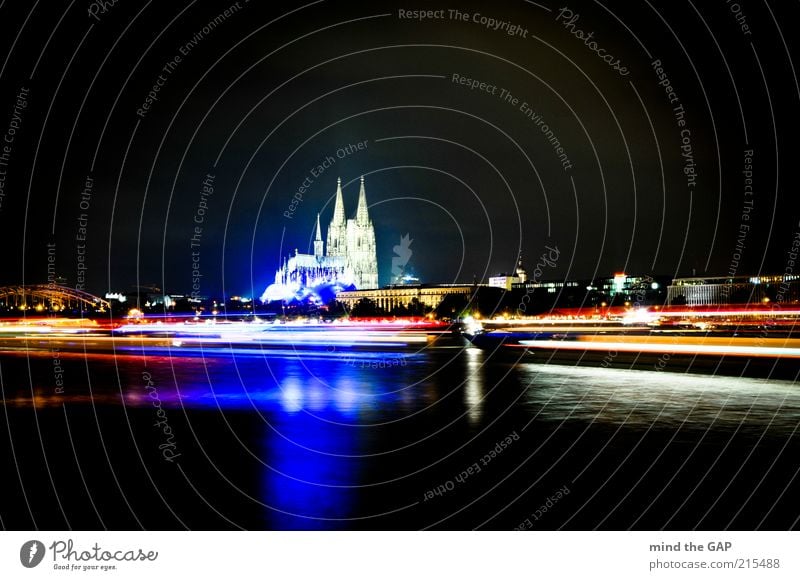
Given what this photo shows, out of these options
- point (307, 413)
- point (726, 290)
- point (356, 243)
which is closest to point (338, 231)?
point (356, 243)

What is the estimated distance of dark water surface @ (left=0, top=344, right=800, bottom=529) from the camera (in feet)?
21.0

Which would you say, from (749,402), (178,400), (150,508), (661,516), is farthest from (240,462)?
(749,402)

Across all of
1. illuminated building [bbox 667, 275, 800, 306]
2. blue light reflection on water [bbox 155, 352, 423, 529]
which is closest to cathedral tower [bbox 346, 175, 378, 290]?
illuminated building [bbox 667, 275, 800, 306]

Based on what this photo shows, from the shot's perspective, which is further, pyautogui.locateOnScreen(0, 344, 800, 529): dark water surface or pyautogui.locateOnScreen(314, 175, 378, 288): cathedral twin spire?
pyautogui.locateOnScreen(314, 175, 378, 288): cathedral twin spire

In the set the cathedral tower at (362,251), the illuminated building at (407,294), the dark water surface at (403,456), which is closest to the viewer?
the dark water surface at (403,456)

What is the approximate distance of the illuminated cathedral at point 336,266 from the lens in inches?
5960

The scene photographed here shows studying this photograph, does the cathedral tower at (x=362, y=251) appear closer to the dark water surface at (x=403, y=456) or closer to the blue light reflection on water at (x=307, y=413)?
the blue light reflection on water at (x=307, y=413)
